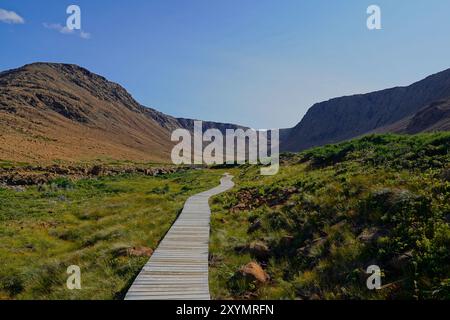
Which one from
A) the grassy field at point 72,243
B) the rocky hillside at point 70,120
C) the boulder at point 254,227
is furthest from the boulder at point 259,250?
the rocky hillside at point 70,120

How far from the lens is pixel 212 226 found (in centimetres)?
1469

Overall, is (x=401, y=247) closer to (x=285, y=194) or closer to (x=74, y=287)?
(x=74, y=287)

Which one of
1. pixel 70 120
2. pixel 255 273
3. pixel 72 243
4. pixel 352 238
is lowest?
pixel 72 243

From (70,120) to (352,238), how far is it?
420ft

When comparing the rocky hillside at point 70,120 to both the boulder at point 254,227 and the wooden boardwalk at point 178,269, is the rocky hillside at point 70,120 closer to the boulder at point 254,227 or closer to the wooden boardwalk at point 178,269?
the wooden boardwalk at point 178,269

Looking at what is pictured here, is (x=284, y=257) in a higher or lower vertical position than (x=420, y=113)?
lower

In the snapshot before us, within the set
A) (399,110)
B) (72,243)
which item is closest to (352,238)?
(72,243)

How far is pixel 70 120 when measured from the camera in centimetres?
12406

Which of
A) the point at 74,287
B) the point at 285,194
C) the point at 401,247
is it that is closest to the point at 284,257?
the point at 401,247

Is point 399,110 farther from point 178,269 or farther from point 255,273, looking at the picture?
point 178,269

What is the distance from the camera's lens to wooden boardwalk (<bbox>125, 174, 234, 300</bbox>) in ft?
26.7

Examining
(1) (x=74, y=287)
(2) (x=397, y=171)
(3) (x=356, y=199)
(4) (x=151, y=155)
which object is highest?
(4) (x=151, y=155)

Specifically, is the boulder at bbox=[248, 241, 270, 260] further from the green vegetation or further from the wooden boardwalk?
the wooden boardwalk
